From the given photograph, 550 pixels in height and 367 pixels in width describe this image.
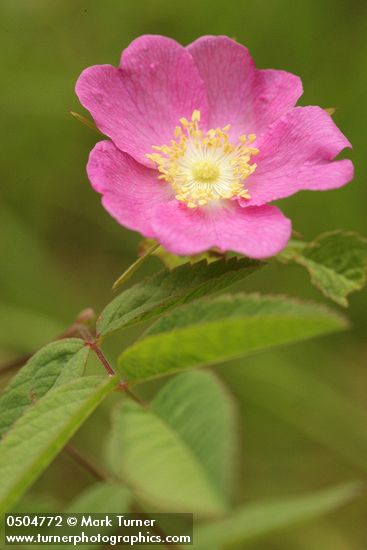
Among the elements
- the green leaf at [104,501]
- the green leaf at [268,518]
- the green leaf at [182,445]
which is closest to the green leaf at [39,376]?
the green leaf at [182,445]

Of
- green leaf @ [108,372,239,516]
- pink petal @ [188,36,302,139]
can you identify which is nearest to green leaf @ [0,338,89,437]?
green leaf @ [108,372,239,516]

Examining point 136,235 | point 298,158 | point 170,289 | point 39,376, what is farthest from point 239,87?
point 136,235

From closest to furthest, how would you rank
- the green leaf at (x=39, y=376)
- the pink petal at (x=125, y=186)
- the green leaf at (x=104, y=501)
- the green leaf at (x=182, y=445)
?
the green leaf at (x=182, y=445)
the green leaf at (x=39, y=376)
the pink petal at (x=125, y=186)
the green leaf at (x=104, y=501)

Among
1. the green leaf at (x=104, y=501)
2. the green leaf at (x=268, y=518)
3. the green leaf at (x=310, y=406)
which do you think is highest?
the green leaf at (x=104, y=501)

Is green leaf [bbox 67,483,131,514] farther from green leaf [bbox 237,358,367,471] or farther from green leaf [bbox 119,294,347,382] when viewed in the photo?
green leaf [bbox 237,358,367,471]

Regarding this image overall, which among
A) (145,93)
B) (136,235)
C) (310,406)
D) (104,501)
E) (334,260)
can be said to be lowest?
(310,406)

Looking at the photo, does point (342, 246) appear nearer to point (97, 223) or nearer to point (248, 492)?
point (248, 492)

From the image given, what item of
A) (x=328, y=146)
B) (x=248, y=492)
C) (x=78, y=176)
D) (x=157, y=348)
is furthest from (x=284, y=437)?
(x=157, y=348)

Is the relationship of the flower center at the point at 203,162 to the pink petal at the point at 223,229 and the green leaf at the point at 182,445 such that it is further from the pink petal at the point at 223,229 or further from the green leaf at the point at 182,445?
the green leaf at the point at 182,445

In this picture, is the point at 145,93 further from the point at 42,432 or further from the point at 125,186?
the point at 42,432
